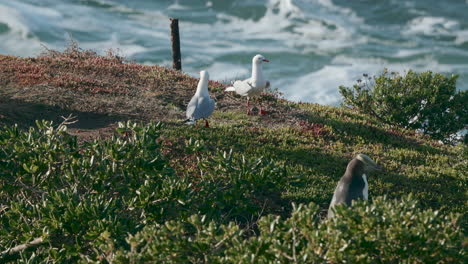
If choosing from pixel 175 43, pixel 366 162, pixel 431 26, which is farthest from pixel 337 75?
pixel 366 162

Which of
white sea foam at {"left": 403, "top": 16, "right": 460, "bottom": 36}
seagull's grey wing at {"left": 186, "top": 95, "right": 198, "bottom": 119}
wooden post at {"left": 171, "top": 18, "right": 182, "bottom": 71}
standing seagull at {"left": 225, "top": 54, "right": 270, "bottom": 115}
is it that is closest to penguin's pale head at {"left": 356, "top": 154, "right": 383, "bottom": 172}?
seagull's grey wing at {"left": 186, "top": 95, "right": 198, "bottom": 119}

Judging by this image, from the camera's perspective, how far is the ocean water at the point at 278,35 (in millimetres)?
46000

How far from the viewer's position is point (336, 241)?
6453 mm

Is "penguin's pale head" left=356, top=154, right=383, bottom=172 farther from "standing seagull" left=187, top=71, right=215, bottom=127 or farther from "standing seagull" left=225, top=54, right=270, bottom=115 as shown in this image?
"standing seagull" left=225, top=54, right=270, bottom=115

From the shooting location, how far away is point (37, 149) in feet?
29.8

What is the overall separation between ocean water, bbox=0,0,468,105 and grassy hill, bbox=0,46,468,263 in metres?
23.9

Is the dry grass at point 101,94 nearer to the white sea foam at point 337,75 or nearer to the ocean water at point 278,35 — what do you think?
the ocean water at point 278,35

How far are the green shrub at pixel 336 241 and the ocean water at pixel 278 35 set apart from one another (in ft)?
119

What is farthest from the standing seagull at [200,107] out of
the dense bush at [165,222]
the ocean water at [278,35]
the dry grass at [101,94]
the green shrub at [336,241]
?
the ocean water at [278,35]

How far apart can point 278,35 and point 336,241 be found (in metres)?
46.8

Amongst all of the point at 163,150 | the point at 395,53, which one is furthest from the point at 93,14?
the point at 163,150

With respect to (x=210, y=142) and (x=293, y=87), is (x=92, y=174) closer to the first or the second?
(x=210, y=142)

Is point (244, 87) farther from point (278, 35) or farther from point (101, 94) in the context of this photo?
point (278, 35)

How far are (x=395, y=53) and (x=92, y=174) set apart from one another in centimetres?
3972
